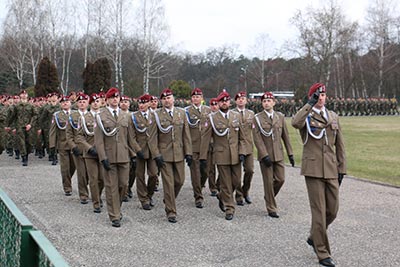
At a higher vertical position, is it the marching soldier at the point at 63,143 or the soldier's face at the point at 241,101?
the soldier's face at the point at 241,101

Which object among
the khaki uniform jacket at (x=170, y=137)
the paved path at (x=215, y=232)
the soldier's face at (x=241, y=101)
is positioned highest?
the soldier's face at (x=241, y=101)

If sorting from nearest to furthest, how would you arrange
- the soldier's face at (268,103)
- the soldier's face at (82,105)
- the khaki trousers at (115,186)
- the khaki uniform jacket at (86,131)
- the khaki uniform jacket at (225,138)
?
the khaki trousers at (115,186) < the khaki uniform jacket at (225,138) < the soldier's face at (268,103) < the khaki uniform jacket at (86,131) < the soldier's face at (82,105)

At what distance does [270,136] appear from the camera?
8188 mm

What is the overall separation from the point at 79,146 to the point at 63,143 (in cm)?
133

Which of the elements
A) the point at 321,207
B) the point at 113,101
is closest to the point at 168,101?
the point at 113,101

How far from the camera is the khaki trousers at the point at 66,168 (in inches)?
385

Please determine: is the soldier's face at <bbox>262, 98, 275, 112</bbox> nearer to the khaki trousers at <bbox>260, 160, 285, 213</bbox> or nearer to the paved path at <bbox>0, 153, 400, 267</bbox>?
the khaki trousers at <bbox>260, 160, 285, 213</bbox>

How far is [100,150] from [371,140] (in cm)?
1608

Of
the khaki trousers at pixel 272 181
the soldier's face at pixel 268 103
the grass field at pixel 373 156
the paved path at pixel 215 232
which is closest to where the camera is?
the paved path at pixel 215 232

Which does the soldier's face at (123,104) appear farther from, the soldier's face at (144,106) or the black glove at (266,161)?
the black glove at (266,161)

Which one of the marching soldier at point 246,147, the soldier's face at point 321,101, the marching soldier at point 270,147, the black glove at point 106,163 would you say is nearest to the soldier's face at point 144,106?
the marching soldier at point 246,147

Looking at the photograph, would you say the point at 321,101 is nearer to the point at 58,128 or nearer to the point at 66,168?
the point at 66,168

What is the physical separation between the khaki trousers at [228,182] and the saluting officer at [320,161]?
204 cm

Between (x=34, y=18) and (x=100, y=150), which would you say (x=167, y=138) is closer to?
(x=100, y=150)
